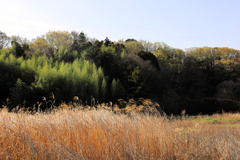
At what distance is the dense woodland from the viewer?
18016 millimetres

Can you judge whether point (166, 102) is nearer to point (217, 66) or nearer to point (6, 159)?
point (217, 66)

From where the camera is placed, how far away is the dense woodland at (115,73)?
18.0 metres

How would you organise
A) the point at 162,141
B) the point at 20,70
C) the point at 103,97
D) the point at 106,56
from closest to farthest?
the point at 162,141, the point at 20,70, the point at 103,97, the point at 106,56

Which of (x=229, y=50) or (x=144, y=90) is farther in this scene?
(x=229, y=50)

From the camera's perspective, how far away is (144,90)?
24.5 meters

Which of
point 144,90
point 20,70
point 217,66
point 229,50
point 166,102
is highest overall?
point 229,50

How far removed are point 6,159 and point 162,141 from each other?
7.64ft

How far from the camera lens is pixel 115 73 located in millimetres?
27328

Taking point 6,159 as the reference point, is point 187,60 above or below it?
above

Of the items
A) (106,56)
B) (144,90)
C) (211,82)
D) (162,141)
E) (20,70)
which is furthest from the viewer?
(211,82)

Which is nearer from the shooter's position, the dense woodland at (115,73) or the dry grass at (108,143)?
the dry grass at (108,143)

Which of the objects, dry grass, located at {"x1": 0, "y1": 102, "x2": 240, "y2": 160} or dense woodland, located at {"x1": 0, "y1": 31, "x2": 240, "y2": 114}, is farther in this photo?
dense woodland, located at {"x1": 0, "y1": 31, "x2": 240, "y2": 114}

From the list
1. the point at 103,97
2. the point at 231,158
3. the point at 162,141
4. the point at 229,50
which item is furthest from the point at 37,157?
the point at 229,50

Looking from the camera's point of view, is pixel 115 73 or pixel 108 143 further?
pixel 115 73
